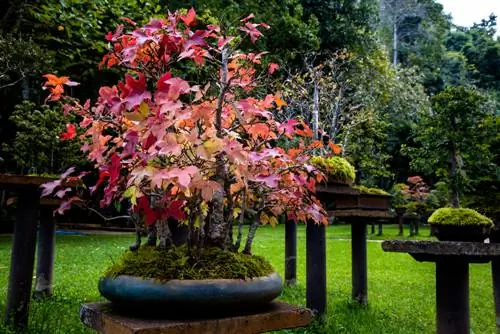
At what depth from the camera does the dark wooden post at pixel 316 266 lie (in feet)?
12.6

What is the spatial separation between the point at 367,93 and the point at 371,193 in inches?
507

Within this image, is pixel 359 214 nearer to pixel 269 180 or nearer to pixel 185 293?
pixel 269 180

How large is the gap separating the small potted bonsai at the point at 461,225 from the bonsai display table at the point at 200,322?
1362 millimetres

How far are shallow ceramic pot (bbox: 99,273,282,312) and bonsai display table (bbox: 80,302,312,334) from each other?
0.13 ft

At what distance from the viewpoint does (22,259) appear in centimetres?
325

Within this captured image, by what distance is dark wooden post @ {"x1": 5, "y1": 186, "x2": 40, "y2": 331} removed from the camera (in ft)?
10.6

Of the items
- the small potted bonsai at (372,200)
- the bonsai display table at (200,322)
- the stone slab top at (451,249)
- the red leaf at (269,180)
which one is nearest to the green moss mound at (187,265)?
the bonsai display table at (200,322)

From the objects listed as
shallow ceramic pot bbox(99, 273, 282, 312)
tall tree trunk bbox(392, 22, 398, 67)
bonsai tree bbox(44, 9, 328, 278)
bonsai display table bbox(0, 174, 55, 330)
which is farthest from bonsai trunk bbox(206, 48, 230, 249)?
tall tree trunk bbox(392, 22, 398, 67)

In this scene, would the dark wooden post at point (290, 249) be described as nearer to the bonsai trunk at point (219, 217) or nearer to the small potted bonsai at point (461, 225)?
the small potted bonsai at point (461, 225)

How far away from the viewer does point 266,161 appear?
5.70 feet

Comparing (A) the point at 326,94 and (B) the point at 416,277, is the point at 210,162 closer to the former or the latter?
(B) the point at 416,277

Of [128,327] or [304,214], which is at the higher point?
[304,214]

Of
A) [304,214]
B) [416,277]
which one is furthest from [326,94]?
[304,214]

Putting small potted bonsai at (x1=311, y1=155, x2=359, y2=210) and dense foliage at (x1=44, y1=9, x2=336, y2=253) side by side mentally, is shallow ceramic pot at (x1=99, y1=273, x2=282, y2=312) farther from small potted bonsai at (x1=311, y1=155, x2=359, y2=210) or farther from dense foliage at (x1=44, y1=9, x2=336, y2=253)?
small potted bonsai at (x1=311, y1=155, x2=359, y2=210)
